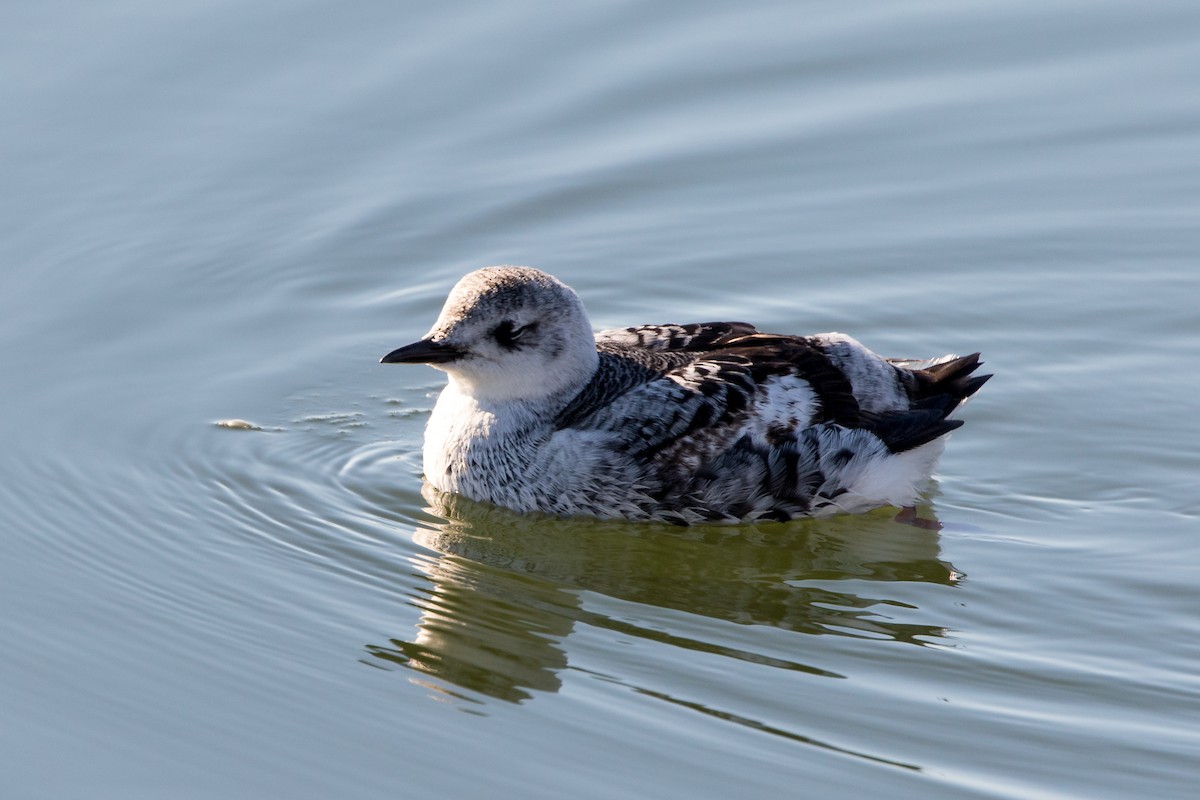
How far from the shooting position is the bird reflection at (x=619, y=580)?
8250 mm

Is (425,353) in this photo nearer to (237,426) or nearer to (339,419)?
(339,419)

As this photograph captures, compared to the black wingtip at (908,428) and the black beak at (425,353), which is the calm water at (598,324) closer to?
the black wingtip at (908,428)

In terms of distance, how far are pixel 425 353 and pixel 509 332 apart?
518 mm

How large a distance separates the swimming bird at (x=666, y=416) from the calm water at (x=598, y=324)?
0.26 m

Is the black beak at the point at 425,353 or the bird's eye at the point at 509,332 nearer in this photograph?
the black beak at the point at 425,353

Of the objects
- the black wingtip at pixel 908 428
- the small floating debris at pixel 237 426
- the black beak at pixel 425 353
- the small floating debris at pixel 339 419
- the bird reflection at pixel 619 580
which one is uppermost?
the black wingtip at pixel 908 428

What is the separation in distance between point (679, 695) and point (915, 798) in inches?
47.8

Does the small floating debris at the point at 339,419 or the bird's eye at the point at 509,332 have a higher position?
the bird's eye at the point at 509,332

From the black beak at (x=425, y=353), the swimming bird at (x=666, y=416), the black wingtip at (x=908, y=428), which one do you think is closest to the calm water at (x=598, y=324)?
the swimming bird at (x=666, y=416)

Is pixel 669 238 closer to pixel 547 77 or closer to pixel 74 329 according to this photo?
pixel 547 77

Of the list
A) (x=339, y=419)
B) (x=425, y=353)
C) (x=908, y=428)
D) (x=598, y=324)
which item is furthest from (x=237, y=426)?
(x=908, y=428)

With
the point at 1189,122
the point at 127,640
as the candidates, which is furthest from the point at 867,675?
the point at 1189,122

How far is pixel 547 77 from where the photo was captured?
45.2 ft

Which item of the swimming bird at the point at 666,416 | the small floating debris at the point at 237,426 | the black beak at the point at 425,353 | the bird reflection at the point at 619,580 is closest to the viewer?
the bird reflection at the point at 619,580
